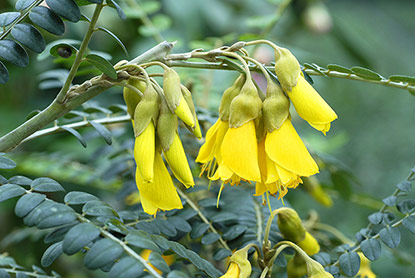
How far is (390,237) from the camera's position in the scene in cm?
63

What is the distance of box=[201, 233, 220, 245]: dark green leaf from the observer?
2.22ft

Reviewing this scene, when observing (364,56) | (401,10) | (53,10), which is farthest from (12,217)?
(401,10)

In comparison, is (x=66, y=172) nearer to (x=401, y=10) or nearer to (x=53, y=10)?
(x=53, y=10)

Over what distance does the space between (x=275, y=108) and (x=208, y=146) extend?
113mm

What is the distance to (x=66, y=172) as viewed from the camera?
116cm

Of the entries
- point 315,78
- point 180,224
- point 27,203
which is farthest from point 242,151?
point 315,78

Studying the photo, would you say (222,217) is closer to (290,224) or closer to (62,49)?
(290,224)

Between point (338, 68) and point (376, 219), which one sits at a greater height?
point (338, 68)

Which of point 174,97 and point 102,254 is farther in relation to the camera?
point 174,97

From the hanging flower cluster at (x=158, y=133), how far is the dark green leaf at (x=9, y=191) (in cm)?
14

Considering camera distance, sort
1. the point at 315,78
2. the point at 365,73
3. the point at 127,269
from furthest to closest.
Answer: the point at 315,78 → the point at 365,73 → the point at 127,269

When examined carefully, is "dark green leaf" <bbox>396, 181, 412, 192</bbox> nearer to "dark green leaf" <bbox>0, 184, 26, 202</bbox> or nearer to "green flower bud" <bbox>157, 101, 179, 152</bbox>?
"green flower bud" <bbox>157, 101, 179, 152</bbox>

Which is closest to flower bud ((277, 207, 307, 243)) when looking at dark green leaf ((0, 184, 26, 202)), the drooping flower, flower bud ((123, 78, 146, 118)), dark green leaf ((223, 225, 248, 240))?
dark green leaf ((223, 225, 248, 240))

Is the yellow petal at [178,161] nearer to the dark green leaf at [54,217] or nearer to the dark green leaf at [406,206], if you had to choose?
the dark green leaf at [54,217]
